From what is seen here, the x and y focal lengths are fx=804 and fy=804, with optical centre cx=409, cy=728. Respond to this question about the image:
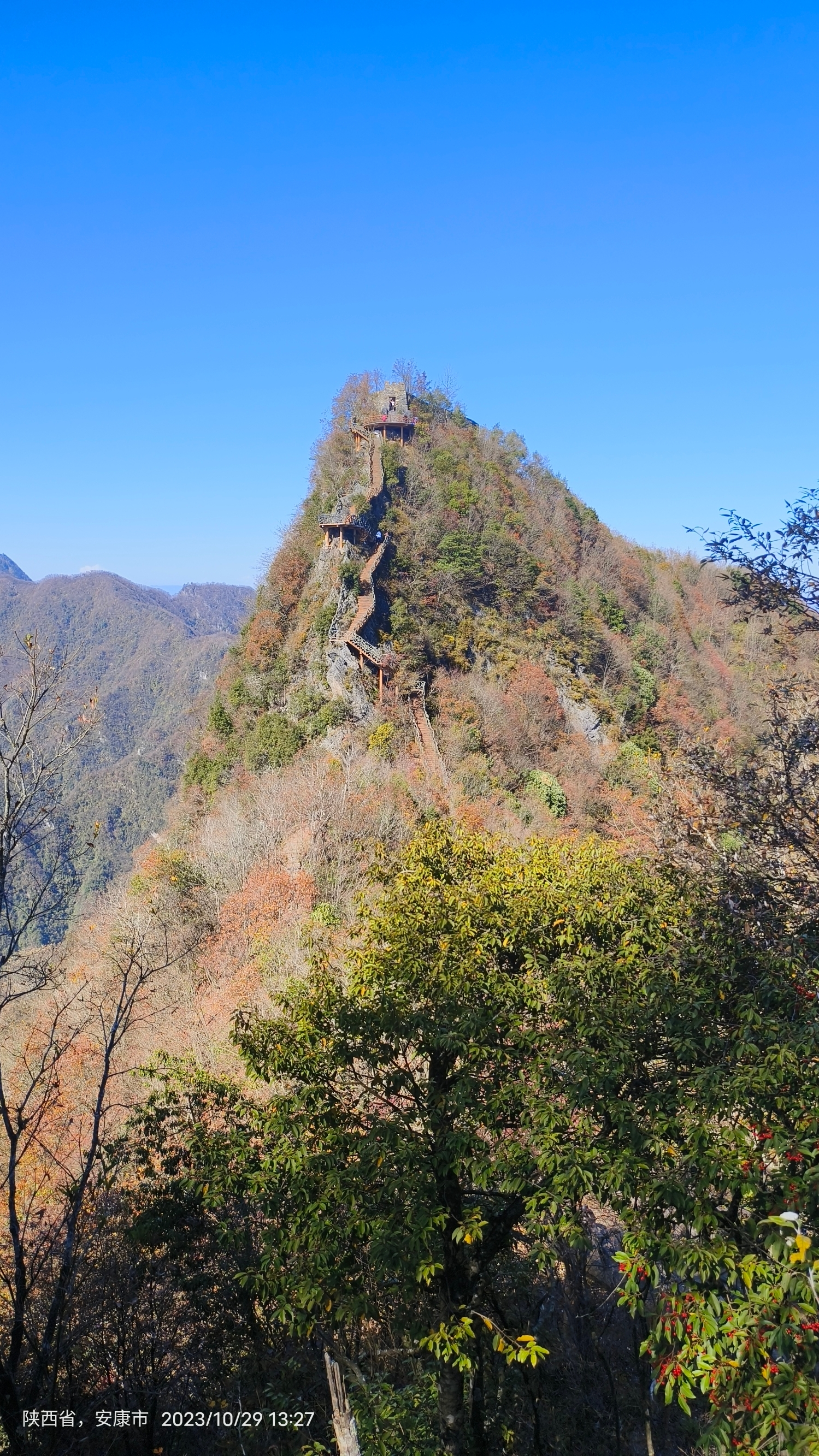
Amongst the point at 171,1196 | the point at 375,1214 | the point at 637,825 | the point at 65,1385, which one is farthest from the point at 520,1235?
the point at 637,825

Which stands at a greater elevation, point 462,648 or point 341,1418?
point 462,648

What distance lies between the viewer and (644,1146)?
5207mm

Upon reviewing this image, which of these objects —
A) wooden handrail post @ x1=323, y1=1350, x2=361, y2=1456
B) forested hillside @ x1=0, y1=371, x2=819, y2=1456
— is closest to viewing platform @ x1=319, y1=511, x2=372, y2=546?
forested hillside @ x1=0, y1=371, x2=819, y2=1456

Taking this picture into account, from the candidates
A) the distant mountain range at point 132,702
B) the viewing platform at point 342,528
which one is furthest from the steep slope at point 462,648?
the distant mountain range at point 132,702

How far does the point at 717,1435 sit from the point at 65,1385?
612 cm

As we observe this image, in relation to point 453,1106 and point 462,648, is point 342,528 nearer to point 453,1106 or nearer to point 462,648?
point 462,648

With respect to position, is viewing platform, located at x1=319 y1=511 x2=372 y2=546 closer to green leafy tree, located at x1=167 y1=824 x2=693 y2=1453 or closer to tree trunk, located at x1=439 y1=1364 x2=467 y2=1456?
green leafy tree, located at x1=167 y1=824 x2=693 y2=1453

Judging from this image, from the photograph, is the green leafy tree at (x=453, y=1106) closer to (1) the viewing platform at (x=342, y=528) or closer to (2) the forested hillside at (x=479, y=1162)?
(2) the forested hillside at (x=479, y=1162)

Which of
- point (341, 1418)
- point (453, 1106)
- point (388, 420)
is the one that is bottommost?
point (341, 1418)

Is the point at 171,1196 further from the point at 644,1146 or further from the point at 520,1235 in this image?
the point at 644,1146

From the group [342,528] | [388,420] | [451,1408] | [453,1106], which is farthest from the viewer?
[388,420]

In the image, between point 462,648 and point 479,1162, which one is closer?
point 479,1162

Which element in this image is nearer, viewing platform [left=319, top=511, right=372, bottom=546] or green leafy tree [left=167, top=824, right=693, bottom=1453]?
green leafy tree [left=167, top=824, right=693, bottom=1453]

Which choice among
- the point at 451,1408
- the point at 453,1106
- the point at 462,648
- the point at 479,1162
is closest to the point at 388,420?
the point at 462,648
